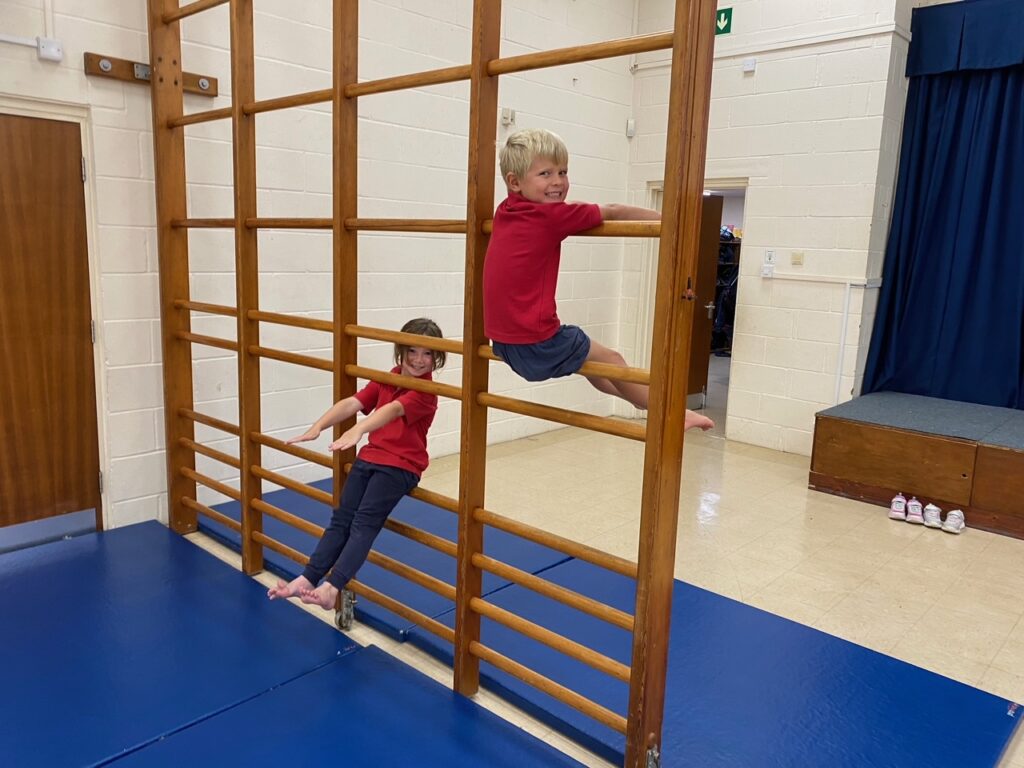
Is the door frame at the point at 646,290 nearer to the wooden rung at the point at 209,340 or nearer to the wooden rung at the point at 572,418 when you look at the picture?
the wooden rung at the point at 209,340

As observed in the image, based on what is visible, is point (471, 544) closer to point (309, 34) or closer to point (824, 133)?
point (309, 34)

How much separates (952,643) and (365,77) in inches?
161

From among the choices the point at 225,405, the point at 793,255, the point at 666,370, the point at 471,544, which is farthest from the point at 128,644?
the point at 793,255

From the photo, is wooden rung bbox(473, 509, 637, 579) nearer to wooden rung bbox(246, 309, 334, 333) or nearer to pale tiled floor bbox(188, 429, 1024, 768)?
pale tiled floor bbox(188, 429, 1024, 768)

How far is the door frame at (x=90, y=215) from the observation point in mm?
3113

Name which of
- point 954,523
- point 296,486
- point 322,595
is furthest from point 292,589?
point 954,523

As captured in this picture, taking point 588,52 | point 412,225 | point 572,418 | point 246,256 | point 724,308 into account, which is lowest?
point 724,308

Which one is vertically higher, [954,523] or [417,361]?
[417,361]

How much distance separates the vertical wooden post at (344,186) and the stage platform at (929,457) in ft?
10.7

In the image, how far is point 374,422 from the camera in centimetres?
236

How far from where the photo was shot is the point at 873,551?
376 centimetres

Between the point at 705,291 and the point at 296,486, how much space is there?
5.20 m

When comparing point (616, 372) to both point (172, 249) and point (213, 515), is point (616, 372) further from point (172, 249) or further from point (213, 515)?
point (172, 249)

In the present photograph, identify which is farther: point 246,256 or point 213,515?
point 213,515
